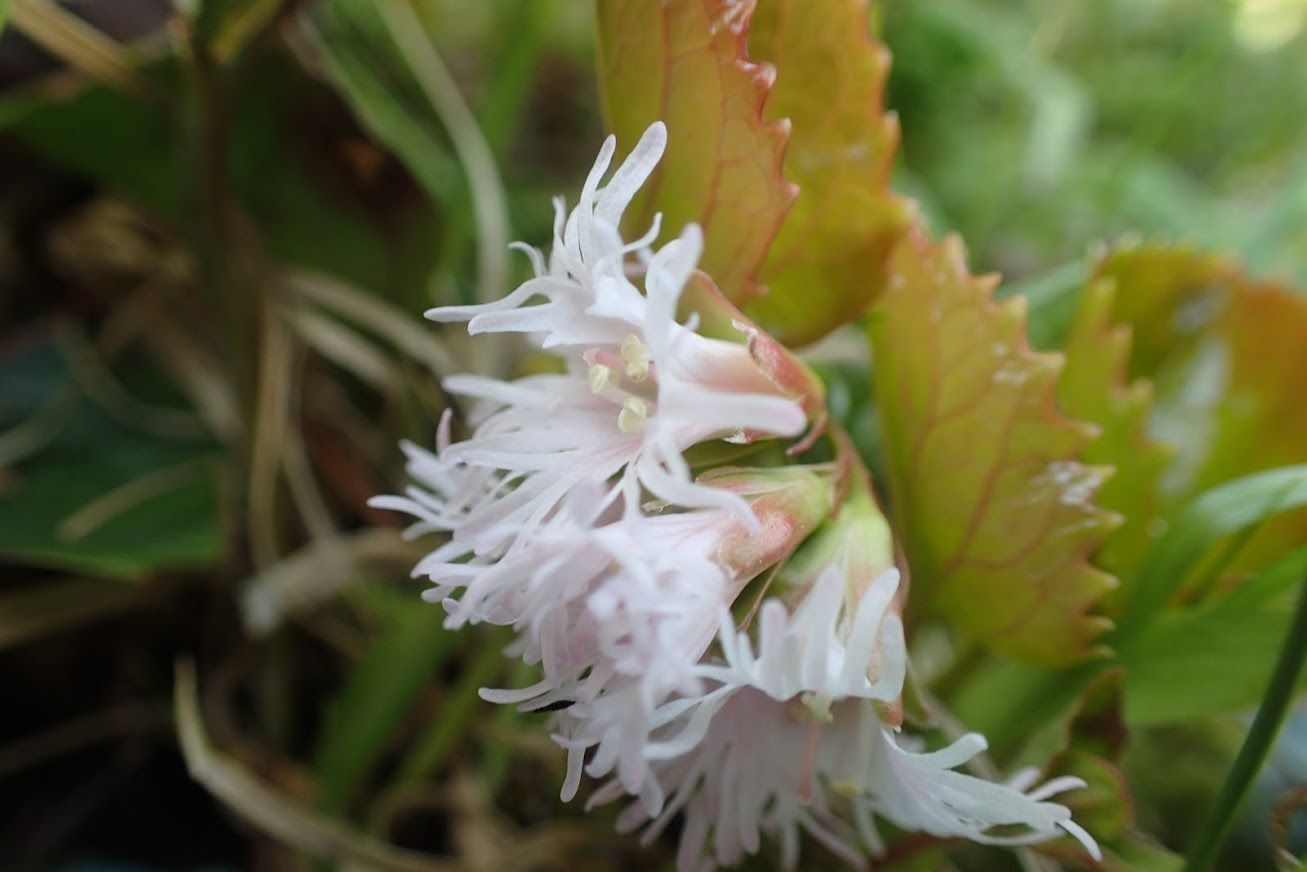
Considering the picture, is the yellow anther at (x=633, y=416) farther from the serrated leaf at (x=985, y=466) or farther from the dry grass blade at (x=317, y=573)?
the dry grass blade at (x=317, y=573)

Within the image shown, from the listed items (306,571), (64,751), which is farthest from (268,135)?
(64,751)

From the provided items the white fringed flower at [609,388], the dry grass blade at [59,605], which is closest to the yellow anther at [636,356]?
the white fringed flower at [609,388]

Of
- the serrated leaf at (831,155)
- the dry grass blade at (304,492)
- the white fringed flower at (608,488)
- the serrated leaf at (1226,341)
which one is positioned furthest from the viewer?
the dry grass blade at (304,492)

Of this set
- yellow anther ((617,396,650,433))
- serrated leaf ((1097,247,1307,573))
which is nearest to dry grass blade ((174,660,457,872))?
yellow anther ((617,396,650,433))

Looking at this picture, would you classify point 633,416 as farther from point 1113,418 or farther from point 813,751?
point 1113,418

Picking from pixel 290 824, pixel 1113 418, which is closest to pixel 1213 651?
pixel 1113 418

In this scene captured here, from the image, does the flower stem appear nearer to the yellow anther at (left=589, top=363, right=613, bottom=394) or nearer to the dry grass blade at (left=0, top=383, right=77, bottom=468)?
the yellow anther at (left=589, top=363, right=613, bottom=394)
